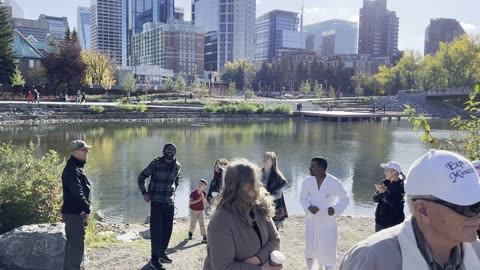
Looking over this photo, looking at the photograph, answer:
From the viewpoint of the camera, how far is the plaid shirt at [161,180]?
5621 mm

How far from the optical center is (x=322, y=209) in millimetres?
5145

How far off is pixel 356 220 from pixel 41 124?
111 ft

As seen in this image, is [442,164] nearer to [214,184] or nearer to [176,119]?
[214,184]

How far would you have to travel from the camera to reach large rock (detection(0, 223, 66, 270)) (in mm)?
5328

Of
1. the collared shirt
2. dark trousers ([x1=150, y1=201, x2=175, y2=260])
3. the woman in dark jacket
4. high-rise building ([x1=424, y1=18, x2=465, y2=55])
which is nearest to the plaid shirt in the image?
dark trousers ([x1=150, y1=201, x2=175, y2=260])

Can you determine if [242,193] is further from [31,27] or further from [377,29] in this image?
[377,29]

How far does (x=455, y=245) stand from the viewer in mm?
1631

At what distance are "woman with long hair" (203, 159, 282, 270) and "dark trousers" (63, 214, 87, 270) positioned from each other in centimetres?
270

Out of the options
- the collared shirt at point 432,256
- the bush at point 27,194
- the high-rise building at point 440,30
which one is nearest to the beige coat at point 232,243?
the collared shirt at point 432,256

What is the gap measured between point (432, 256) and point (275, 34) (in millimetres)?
192388

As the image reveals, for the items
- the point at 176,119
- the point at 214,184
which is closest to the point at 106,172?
the point at 214,184

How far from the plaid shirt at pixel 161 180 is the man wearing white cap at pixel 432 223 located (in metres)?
4.27

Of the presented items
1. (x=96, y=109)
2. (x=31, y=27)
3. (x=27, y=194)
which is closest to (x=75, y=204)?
(x=27, y=194)

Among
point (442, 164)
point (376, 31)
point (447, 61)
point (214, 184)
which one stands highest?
point (376, 31)
